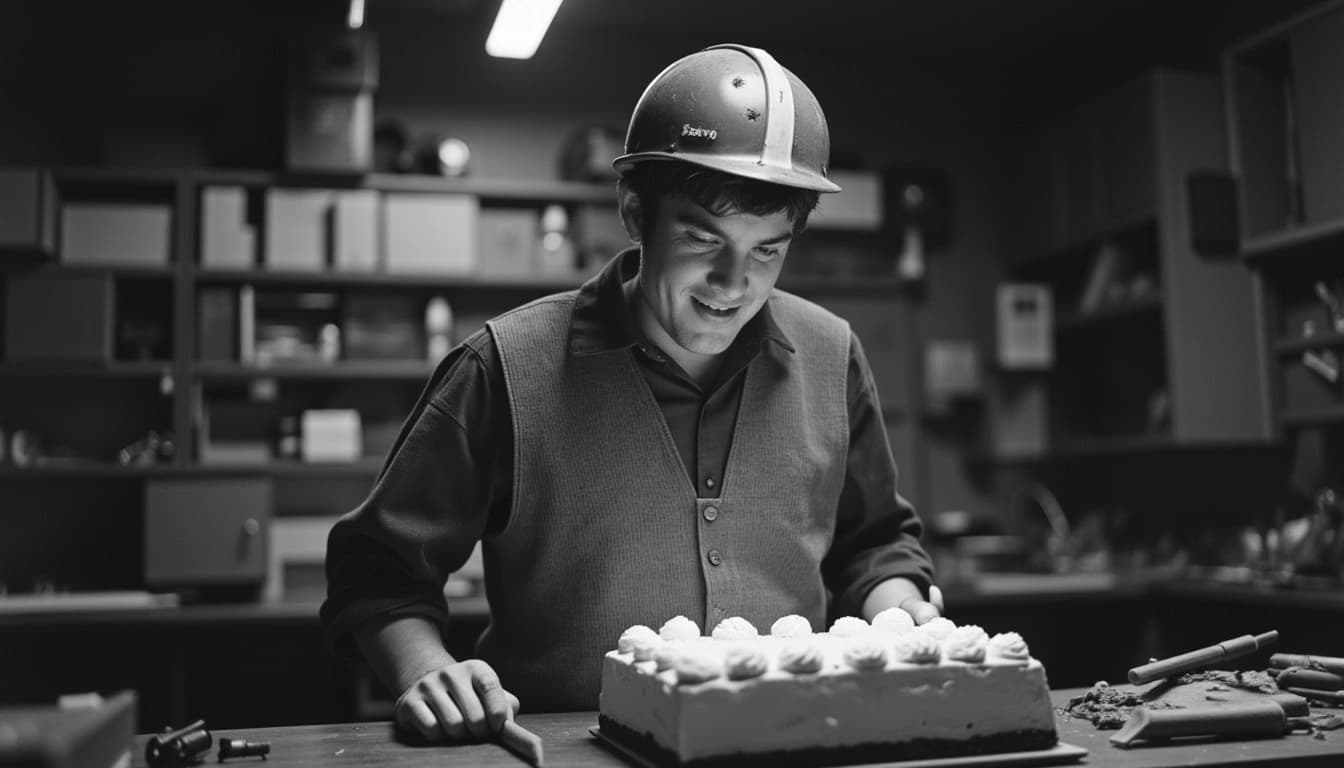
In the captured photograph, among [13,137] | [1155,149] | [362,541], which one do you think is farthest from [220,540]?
[1155,149]

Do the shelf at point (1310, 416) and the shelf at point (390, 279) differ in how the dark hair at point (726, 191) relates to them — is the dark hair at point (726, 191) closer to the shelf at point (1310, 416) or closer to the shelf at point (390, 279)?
the shelf at point (1310, 416)

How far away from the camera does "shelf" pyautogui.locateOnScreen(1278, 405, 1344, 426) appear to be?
12.2 ft

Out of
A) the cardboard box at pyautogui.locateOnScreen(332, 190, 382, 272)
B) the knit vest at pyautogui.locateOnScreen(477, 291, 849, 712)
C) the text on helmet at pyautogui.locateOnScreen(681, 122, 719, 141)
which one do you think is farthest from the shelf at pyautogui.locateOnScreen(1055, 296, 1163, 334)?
the text on helmet at pyautogui.locateOnScreen(681, 122, 719, 141)

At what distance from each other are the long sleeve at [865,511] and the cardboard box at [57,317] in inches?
126

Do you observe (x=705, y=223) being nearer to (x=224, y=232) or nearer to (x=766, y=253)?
(x=766, y=253)

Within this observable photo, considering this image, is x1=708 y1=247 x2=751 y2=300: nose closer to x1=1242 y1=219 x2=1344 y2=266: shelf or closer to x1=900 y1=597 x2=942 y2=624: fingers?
x1=900 y1=597 x2=942 y2=624: fingers

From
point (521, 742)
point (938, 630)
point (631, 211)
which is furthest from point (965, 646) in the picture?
point (631, 211)

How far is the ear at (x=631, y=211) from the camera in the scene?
69.8 inches

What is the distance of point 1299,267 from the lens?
403cm

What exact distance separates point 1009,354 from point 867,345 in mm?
678

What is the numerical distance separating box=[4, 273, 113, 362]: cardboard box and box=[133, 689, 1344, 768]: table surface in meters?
3.20

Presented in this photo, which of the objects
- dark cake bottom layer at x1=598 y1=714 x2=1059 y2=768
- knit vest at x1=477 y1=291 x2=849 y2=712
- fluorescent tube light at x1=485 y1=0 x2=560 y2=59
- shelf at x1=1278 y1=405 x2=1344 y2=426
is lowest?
dark cake bottom layer at x1=598 y1=714 x2=1059 y2=768

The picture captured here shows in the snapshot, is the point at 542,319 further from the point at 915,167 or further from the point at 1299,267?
the point at 915,167

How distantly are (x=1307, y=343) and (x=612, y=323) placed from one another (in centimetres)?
281
